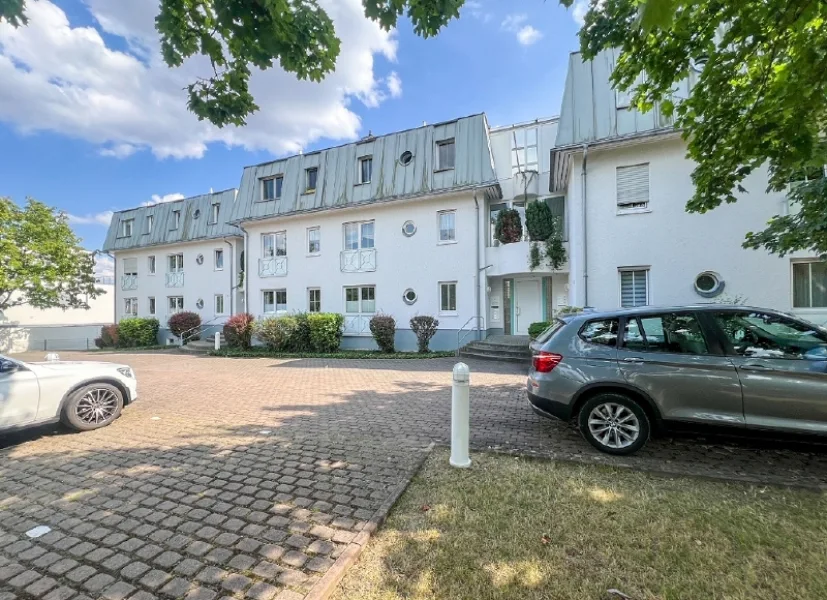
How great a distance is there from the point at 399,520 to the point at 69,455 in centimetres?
424

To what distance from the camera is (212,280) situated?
22.9 m

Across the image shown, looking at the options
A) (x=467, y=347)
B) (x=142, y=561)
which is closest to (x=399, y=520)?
(x=142, y=561)

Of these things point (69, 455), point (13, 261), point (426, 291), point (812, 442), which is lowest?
point (69, 455)

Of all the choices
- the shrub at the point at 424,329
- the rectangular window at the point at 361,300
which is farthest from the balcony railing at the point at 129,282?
the shrub at the point at 424,329

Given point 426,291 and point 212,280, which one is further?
point 212,280

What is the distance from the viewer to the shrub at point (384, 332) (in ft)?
50.3

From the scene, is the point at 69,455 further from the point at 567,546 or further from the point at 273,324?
the point at 273,324

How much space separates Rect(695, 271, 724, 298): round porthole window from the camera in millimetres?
10547

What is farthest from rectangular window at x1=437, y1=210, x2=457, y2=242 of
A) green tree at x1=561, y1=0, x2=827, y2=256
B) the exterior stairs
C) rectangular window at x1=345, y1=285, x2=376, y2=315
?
green tree at x1=561, y1=0, x2=827, y2=256

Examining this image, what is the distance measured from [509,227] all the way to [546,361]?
10956 mm

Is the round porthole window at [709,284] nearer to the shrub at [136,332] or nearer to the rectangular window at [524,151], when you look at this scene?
the rectangular window at [524,151]

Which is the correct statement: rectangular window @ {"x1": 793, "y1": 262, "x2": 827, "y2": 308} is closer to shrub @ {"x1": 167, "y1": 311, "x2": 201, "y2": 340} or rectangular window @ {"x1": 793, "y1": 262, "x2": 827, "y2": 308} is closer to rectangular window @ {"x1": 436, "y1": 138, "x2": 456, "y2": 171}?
rectangular window @ {"x1": 436, "y1": 138, "x2": 456, "y2": 171}

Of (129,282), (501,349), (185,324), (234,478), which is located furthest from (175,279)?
(234,478)

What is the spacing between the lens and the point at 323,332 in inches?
634
